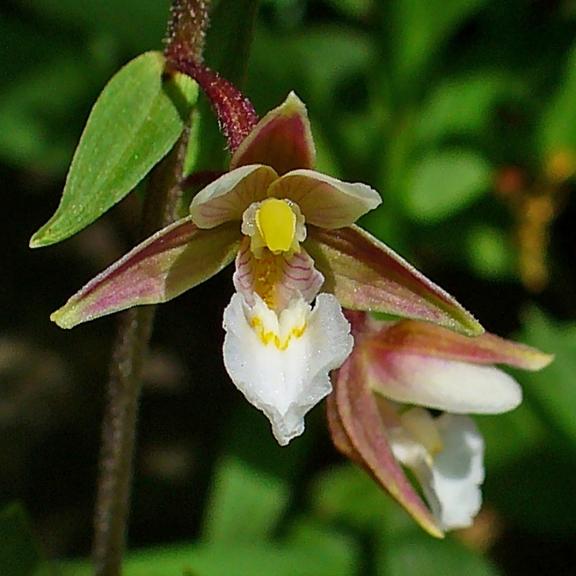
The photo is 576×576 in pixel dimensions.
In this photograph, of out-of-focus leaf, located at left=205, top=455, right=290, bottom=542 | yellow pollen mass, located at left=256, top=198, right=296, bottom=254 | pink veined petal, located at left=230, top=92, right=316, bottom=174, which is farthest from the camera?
out-of-focus leaf, located at left=205, top=455, right=290, bottom=542

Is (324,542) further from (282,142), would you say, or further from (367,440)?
(282,142)

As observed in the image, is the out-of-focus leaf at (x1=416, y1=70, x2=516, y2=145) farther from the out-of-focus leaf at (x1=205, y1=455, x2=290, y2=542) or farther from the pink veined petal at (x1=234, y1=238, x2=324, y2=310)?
the pink veined petal at (x1=234, y1=238, x2=324, y2=310)

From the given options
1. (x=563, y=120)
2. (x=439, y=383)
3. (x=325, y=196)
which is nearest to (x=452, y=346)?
(x=439, y=383)

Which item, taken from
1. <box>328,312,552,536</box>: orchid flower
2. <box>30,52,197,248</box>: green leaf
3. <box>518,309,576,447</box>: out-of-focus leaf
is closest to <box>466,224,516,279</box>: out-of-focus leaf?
<box>518,309,576,447</box>: out-of-focus leaf

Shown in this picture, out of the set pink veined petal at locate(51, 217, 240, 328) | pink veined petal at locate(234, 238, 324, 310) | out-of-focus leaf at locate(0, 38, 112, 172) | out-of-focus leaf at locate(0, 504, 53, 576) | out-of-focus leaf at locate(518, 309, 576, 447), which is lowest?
out-of-focus leaf at locate(518, 309, 576, 447)

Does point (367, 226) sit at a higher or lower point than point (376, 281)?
lower

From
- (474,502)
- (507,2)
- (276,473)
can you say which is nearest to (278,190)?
(474,502)
